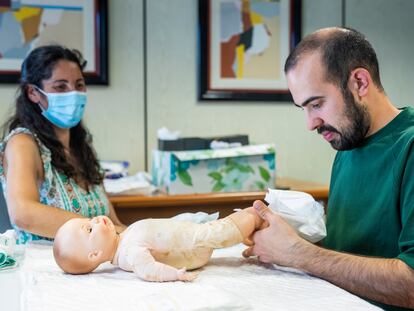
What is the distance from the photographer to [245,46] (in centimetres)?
299

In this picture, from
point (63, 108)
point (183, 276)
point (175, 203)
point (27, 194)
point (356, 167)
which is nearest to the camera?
point (183, 276)

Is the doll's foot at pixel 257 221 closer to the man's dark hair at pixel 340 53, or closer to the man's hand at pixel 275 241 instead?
the man's hand at pixel 275 241

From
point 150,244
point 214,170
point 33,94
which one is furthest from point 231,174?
point 150,244

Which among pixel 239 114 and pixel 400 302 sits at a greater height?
pixel 239 114

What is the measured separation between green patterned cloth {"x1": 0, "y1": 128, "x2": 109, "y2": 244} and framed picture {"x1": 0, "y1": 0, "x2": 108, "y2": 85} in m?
0.87

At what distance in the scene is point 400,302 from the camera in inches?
49.3

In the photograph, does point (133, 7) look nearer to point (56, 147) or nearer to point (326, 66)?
point (56, 147)

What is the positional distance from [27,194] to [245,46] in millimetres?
1705

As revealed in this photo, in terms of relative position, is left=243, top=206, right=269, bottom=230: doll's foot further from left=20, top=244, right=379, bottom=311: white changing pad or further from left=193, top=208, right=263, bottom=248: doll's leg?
left=20, top=244, right=379, bottom=311: white changing pad

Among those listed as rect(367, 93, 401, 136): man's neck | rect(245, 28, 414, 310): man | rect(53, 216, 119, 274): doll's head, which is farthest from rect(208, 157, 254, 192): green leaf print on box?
rect(53, 216, 119, 274): doll's head

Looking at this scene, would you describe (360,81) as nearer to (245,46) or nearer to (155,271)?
(155,271)

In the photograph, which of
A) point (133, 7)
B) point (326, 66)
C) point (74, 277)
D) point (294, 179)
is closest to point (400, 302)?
point (326, 66)

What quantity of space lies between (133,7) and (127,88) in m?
0.45

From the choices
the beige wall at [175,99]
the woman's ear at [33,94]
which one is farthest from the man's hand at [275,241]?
the beige wall at [175,99]
